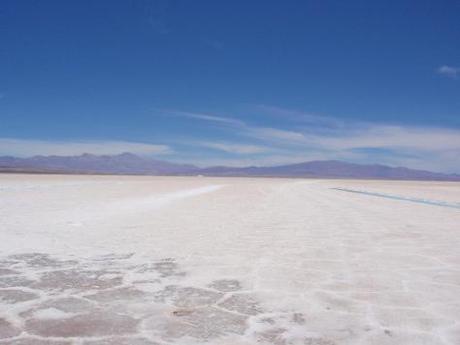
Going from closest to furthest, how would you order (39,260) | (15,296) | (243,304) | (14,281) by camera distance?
(243,304)
(15,296)
(14,281)
(39,260)

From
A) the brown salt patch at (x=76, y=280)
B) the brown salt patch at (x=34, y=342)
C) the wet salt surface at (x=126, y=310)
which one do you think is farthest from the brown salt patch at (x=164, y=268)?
the brown salt patch at (x=34, y=342)

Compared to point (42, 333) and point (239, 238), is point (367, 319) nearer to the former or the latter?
point (42, 333)

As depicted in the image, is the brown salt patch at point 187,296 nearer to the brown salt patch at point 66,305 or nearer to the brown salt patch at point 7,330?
the brown salt patch at point 66,305

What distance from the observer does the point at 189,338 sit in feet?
10.6

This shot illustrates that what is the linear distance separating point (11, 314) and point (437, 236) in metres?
6.81

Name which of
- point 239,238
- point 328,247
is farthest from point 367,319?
point 239,238

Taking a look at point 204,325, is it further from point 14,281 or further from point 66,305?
point 14,281

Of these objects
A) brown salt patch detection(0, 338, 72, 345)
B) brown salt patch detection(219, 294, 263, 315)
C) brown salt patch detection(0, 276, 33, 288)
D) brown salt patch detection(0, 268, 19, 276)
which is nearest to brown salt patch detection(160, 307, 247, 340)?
brown salt patch detection(219, 294, 263, 315)

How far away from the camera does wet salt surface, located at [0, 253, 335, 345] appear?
325 cm

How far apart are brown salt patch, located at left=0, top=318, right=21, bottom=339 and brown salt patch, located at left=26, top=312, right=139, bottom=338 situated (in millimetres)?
81

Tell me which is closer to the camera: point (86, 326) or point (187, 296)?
point (86, 326)

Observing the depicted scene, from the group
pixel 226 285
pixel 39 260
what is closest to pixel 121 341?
pixel 226 285

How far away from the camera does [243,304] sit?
399 centimetres

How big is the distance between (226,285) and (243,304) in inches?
25.3
